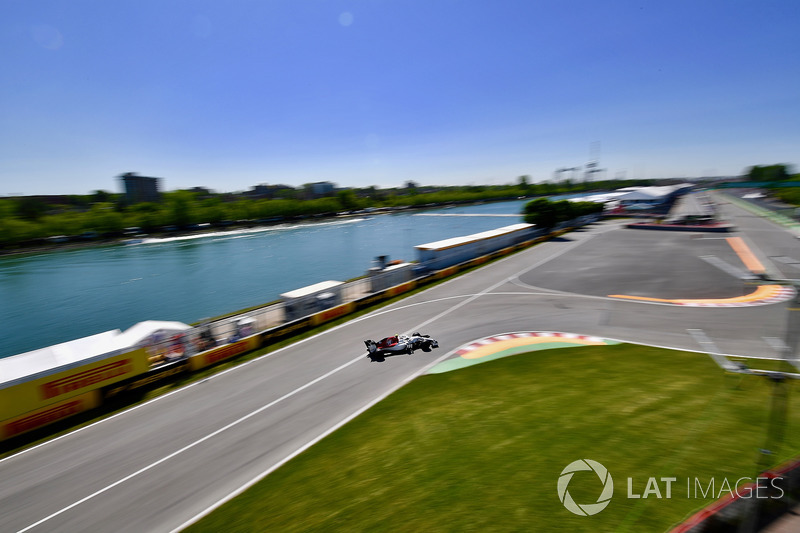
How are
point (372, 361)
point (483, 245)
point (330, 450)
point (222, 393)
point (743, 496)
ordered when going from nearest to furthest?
point (743, 496), point (330, 450), point (222, 393), point (372, 361), point (483, 245)

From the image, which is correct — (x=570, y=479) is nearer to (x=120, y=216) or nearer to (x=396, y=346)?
(x=396, y=346)

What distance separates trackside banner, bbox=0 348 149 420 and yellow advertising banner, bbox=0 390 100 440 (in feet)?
0.49

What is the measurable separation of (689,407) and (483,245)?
28.1 metres

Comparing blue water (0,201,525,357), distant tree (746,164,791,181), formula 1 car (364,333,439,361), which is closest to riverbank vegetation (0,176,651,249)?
blue water (0,201,525,357)

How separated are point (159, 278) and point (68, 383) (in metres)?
45.4

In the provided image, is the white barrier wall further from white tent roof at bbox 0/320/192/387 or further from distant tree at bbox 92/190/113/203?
distant tree at bbox 92/190/113/203

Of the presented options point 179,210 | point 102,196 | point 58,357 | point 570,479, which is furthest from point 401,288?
point 102,196

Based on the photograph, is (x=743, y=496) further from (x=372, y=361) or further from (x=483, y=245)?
(x=483, y=245)

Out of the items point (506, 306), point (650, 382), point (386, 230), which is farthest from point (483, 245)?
point (386, 230)

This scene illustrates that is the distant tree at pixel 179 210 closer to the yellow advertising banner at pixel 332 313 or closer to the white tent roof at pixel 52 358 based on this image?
the yellow advertising banner at pixel 332 313

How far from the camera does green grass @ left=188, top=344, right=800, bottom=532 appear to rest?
261 inches

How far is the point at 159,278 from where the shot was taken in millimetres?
51094

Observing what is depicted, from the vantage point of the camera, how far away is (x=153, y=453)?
10359mm

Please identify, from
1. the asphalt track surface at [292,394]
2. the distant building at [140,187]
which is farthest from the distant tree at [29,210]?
the asphalt track surface at [292,394]
